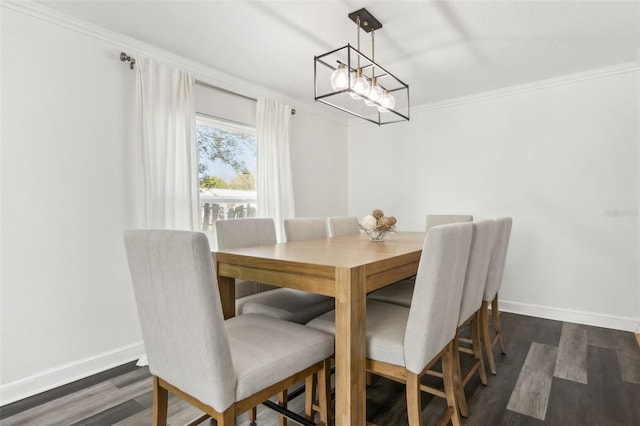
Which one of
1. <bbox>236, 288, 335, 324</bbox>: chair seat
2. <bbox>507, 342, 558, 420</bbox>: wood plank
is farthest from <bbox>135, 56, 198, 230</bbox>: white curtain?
<bbox>507, 342, 558, 420</bbox>: wood plank

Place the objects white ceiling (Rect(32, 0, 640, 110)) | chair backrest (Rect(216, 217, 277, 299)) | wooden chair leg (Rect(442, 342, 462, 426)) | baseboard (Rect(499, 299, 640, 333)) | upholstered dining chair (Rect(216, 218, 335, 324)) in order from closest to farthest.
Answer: wooden chair leg (Rect(442, 342, 462, 426)) < upholstered dining chair (Rect(216, 218, 335, 324)) < white ceiling (Rect(32, 0, 640, 110)) < chair backrest (Rect(216, 217, 277, 299)) < baseboard (Rect(499, 299, 640, 333))

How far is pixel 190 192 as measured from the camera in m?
2.80

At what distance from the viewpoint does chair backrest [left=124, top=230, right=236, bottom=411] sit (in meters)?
1.03

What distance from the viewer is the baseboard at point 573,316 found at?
303 cm

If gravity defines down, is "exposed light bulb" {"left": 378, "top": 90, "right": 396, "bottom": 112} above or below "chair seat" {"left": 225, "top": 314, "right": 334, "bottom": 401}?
above

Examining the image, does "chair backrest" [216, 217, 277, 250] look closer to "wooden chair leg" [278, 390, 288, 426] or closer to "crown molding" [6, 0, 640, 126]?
"wooden chair leg" [278, 390, 288, 426]

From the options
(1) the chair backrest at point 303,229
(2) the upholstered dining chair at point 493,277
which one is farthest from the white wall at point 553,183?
(1) the chair backrest at point 303,229

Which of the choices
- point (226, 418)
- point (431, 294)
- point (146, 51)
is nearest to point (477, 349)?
point (431, 294)

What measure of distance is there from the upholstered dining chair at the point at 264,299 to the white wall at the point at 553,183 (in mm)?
2454

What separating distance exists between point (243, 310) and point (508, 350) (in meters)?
2.08

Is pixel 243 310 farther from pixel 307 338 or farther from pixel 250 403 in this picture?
pixel 250 403

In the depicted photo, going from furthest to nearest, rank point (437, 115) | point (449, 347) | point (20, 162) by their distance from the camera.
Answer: point (437, 115) → point (20, 162) → point (449, 347)

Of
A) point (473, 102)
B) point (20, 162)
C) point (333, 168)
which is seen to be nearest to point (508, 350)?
point (473, 102)

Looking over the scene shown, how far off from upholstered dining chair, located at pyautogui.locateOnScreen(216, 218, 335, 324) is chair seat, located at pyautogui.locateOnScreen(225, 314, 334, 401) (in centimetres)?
32
